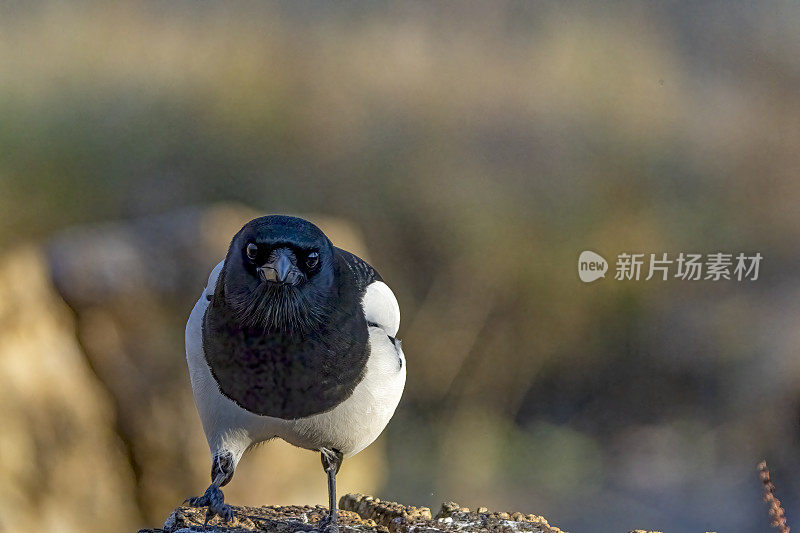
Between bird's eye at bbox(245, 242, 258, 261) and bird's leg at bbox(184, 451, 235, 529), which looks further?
bird's leg at bbox(184, 451, 235, 529)

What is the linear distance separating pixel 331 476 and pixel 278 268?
0.57 m

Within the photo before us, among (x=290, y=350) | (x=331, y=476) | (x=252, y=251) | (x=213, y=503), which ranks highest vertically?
(x=252, y=251)

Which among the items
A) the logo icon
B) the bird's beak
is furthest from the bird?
the logo icon

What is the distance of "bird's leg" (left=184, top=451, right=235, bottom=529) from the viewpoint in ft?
4.54

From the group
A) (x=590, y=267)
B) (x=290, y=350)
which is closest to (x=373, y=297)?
(x=290, y=350)

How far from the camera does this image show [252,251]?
1.20 metres

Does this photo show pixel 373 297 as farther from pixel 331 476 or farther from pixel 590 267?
pixel 590 267

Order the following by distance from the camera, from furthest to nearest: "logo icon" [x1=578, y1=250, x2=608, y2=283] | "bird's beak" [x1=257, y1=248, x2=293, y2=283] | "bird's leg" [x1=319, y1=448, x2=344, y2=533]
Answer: "logo icon" [x1=578, y1=250, x2=608, y2=283], "bird's leg" [x1=319, y1=448, x2=344, y2=533], "bird's beak" [x1=257, y1=248, x2=293, y2=283]

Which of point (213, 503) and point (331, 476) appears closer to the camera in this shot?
point (213, 503)

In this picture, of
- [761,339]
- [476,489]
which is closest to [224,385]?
[476,489]

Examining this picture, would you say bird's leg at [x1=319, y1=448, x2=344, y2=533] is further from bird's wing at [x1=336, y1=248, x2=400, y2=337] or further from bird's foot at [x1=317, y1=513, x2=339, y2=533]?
bird's wing at [x1=336, y1=248, x2=400, y2=337]

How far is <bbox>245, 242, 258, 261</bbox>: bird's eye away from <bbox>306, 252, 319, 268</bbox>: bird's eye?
85 millimetres

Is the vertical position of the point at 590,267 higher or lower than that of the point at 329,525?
higher

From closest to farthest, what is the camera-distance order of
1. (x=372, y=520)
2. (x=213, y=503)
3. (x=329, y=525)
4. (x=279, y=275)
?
(x=279, y=275)
(x=213, y=503)
(x=329, y=525)
(x=372, y=520)
